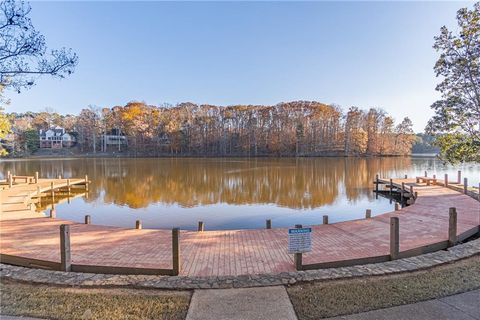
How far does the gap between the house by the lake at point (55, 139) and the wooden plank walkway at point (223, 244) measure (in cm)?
8676

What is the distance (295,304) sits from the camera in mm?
3975

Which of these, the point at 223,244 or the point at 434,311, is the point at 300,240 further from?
the point at 223,244

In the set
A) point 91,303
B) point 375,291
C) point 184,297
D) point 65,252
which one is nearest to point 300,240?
point 375,291

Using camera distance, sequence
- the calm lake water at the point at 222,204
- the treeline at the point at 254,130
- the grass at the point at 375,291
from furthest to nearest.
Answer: the treeline at the point at 254,130
the calm lake water at the point at 222,204
the grass at the point at 375,291

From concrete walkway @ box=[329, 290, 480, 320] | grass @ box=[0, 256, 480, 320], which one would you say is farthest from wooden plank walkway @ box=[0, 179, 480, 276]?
concrete walkway @ box=[329, 290, 480, 320]

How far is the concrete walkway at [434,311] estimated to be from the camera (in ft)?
11.8

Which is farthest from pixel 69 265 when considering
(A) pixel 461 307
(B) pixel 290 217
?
(B) pixel 290 217

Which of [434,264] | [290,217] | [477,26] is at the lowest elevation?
[290,217]

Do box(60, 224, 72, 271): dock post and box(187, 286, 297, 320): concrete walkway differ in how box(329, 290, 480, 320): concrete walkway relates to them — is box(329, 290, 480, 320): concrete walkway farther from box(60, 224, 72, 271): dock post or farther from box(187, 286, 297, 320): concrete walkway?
box(60, 224, 72, 271): dock post

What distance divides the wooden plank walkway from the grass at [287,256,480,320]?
3.05 ft

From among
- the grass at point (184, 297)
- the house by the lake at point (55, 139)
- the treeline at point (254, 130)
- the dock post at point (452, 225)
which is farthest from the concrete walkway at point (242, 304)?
the house by the lake at point (55, 139)

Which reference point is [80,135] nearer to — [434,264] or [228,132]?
[228,132]

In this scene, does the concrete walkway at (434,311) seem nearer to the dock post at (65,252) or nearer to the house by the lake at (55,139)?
the dock post at (65,252)

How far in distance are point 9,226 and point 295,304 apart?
9735 mm
